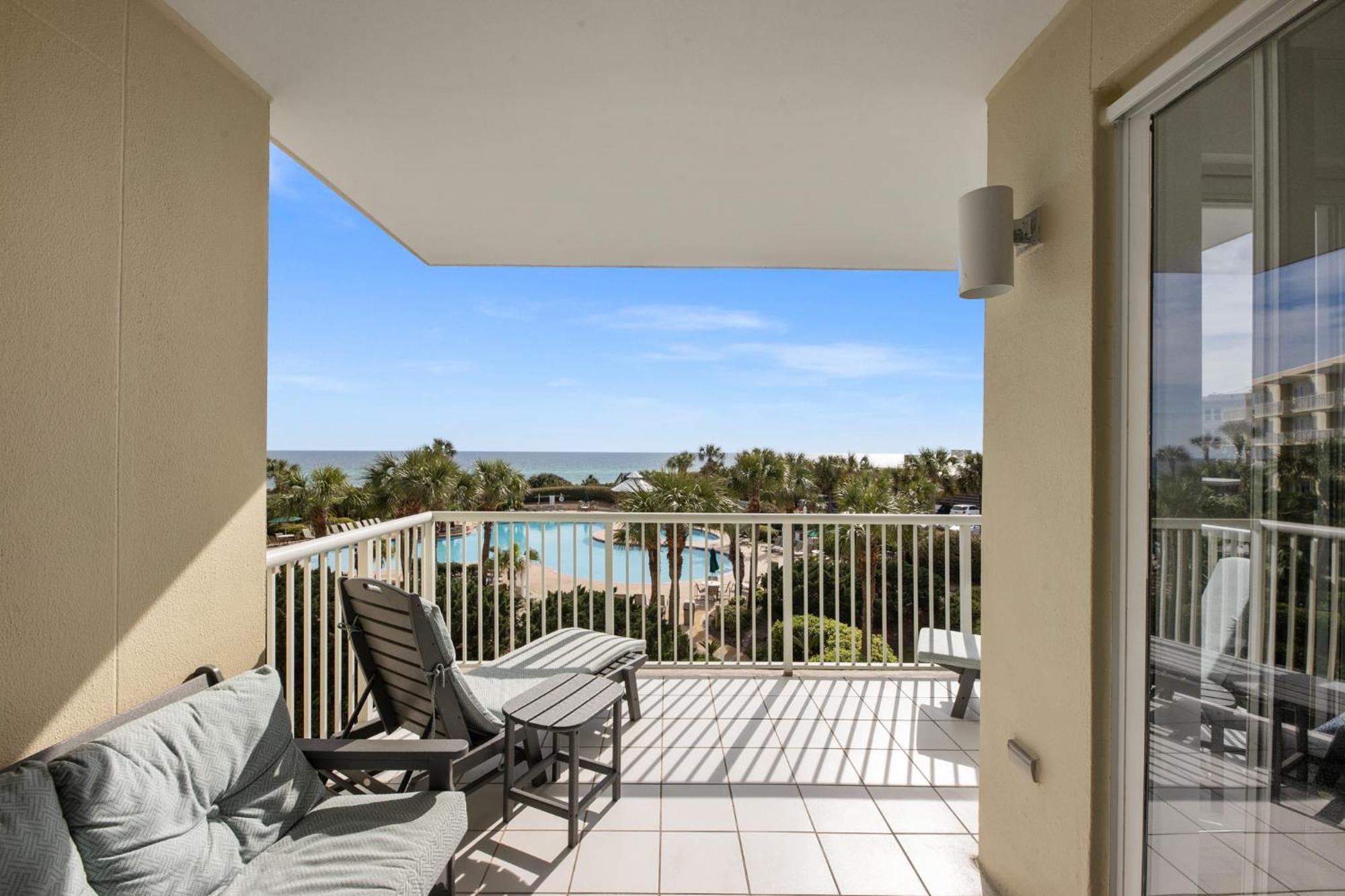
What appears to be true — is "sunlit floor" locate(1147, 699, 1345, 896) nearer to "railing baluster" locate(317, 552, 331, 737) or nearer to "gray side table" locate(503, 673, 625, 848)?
"gray side table" locate(503, 673, 625, 848)

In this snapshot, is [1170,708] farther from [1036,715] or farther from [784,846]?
[784,846]

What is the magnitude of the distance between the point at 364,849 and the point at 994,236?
8.14ft

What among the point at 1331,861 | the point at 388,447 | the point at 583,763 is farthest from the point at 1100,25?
the point at 388,447

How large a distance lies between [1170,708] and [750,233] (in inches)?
118

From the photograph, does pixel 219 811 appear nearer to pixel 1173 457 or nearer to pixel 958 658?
pixel 1173 457

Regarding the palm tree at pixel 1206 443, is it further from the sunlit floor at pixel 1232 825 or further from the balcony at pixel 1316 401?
the sunlit floor at pixel 1232 825

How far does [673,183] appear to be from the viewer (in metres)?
3.06

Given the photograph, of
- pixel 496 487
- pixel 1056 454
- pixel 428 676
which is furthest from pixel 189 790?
pixel 496 487

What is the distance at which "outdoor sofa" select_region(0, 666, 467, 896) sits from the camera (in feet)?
4.36

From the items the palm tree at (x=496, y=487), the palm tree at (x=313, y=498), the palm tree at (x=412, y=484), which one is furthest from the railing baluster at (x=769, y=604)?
the palm tree at (x=313, y=498)

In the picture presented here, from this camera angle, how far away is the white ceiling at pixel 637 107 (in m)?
1.91

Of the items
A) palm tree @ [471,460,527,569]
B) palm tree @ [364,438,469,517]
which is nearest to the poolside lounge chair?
palm tree @ [364,438,469,517]

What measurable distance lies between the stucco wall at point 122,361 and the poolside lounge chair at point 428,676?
447mm

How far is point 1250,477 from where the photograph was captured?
50.6 inches
